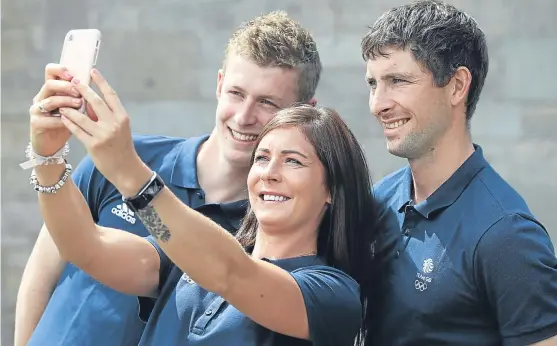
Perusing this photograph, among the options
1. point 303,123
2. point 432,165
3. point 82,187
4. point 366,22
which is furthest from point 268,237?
point 366,22

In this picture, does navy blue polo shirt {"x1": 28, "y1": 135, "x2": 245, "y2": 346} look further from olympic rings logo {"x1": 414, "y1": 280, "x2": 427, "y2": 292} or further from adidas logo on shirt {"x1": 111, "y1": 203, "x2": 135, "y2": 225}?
olympic rings logo {"x1": 414, "y1": 280, "x2": 427, "y2": 292}

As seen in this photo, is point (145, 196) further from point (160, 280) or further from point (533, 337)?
point (533, 337)

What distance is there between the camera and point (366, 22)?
4.11 m

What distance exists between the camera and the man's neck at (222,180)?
264 centimetres

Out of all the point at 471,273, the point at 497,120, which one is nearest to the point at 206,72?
the point at 497,120

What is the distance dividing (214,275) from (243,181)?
733 millimetres

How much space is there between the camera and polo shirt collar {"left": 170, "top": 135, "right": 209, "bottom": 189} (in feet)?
8.66

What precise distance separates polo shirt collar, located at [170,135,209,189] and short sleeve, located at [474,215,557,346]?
0.80 metres

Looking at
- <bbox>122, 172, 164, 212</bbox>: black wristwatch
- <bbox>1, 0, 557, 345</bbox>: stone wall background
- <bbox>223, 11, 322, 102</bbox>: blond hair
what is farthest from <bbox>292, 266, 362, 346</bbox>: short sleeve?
<bbox>1, 0, 557, 345</bbox>: stone wall background

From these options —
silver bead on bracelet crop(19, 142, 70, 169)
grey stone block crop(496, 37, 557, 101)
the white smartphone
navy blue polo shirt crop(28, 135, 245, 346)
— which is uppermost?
the white smartphone

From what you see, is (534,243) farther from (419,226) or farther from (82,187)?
(82,187)

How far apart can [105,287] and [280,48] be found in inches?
30.2

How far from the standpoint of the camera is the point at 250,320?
6.89ft

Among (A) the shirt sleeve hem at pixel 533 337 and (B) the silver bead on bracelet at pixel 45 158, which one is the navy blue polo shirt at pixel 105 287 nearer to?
(B) the silver bead on bracelet at pixel 45 158
